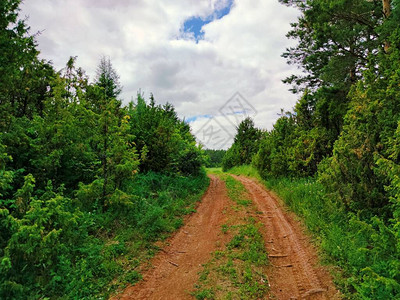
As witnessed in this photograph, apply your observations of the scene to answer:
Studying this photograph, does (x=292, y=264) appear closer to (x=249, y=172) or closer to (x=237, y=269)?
(x=237, y=269)

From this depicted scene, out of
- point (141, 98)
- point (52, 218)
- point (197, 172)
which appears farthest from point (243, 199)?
point (141, 98)

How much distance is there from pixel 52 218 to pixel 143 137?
7719 millimetres

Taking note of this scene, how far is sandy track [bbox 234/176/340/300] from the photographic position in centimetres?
433

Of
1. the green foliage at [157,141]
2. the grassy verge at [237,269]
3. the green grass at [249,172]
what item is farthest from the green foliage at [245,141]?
the grassy verge at [237,269]

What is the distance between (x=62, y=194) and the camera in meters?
4.84

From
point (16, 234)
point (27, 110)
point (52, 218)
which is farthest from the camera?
point (27, 110)

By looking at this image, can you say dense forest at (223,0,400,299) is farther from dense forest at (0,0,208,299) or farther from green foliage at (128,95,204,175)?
green foliage at (128,95,204,175)

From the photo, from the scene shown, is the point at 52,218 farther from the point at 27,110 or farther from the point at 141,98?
the point at 141,98

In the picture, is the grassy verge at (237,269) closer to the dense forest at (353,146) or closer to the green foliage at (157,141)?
the dense forest at (353,146)

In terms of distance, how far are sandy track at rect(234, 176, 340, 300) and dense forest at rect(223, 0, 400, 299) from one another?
0.42 metres

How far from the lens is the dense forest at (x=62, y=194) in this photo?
3.92m

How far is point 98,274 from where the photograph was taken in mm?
4695

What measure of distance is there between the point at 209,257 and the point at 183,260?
0.66 metres

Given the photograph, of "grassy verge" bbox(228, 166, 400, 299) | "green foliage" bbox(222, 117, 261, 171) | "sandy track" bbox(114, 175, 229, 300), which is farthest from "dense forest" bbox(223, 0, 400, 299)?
"green foliage" bbox(222, 117, 261, 171)
